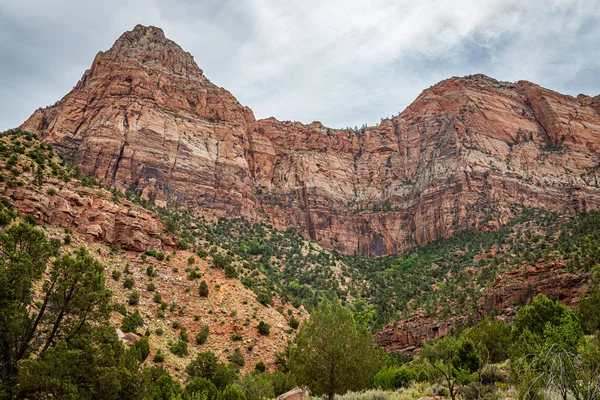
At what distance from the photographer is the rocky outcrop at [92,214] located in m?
33.1

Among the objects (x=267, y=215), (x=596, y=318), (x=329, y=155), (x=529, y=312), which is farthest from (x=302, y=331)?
(x=329, y=155)

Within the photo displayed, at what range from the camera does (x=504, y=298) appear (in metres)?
39.8

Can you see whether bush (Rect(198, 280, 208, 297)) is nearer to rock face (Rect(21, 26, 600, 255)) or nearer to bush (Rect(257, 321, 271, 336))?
bush (Rect(257, 321, 271, 336))

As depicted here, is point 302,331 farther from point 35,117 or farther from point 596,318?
point 35,117

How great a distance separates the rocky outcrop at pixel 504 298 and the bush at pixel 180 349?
2580 cm

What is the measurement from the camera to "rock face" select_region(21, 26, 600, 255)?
7825 cm

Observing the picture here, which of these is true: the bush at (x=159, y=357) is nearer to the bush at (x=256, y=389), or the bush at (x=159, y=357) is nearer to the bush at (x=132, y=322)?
the bush at (x=132, y=322)

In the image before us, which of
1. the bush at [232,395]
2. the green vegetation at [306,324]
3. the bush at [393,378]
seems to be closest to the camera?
the green vegetation at [306,324]

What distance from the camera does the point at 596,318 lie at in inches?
962

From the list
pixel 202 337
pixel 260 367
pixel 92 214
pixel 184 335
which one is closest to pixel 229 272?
pixel 202 337

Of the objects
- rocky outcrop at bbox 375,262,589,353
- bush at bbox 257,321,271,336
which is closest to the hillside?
bush at bbox 257,321,271,336

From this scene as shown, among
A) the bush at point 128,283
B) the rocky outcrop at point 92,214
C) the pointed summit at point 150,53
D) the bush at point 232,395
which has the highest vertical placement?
the pointed summit at point 150,53

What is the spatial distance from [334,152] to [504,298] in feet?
261

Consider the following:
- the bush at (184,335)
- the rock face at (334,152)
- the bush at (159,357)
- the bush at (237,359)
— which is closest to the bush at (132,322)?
the bush at (159,357)
